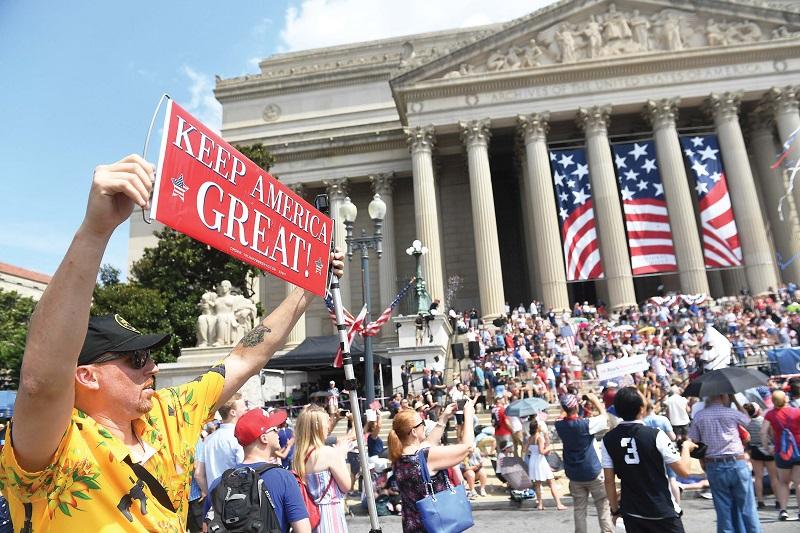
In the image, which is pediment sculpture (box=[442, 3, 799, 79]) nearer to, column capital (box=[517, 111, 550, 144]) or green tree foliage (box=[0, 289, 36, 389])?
column capital (box=[517, 111, 550, 144])

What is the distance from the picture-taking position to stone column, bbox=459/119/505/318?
30.3m

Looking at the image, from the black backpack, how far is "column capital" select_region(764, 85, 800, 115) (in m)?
36.1

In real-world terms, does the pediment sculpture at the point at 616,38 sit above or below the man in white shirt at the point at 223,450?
above

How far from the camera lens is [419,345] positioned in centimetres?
2131

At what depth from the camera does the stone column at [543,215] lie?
29.9 metres

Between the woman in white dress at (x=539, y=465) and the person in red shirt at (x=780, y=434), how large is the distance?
3333 millimetres

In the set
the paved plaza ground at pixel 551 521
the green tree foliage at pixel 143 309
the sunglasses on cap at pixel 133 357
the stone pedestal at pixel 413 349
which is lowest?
the paved plaza ground at pixel 551 521

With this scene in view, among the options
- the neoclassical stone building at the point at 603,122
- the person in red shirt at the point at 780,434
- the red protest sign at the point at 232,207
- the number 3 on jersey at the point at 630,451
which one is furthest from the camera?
the neoclassical stone building at the point at 603,122

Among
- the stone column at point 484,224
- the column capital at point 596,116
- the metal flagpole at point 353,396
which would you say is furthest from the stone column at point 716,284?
the metal flagpole at point 353,396

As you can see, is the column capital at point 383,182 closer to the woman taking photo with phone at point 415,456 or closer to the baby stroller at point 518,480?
the baby stroller at point 518,480

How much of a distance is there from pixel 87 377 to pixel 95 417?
16 centimetres

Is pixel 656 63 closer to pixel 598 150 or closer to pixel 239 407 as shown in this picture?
pixel 598 150

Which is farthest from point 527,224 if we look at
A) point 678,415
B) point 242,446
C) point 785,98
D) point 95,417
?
point 95,417

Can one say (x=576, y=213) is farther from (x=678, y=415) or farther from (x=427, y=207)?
(x=678, y=415)
